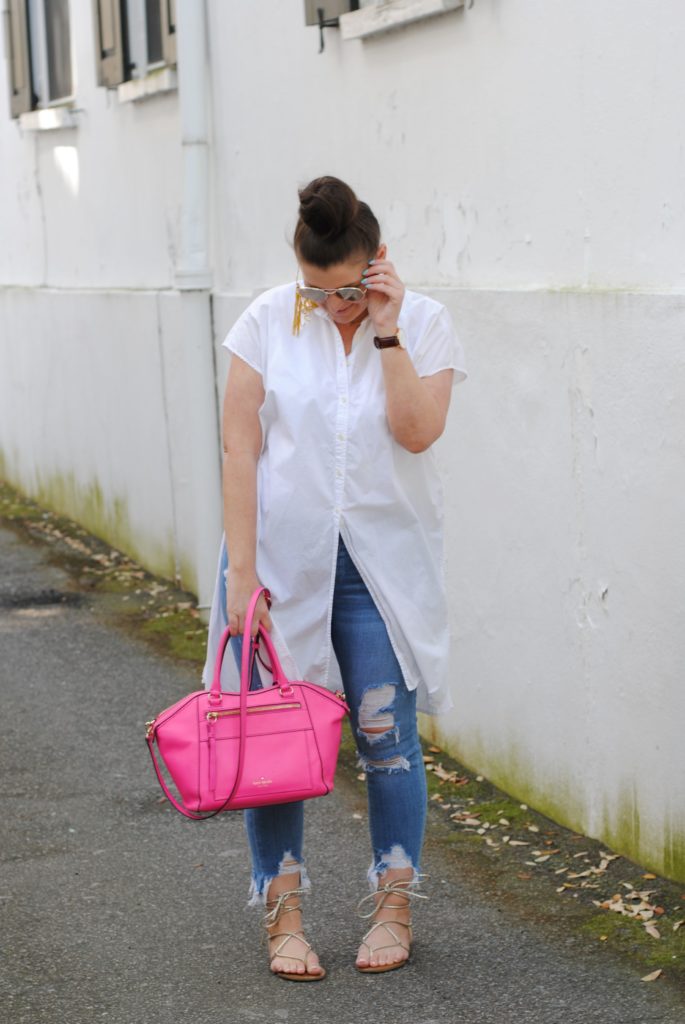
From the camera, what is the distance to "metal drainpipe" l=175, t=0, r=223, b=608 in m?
7.73

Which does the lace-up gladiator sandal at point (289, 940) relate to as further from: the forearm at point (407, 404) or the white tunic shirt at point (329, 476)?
the forearm at point (407, 404)

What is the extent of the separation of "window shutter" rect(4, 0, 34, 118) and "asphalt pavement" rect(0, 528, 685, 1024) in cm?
603

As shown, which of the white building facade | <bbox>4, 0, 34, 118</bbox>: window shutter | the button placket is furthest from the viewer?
<bbox>4, 0, 34, 118</bbox>: window shutter

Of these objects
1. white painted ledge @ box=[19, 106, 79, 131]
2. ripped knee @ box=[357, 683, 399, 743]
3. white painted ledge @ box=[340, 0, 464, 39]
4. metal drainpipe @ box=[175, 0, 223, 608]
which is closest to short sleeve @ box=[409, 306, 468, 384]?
ripped knee @ box=[357, 683, 399, 743]

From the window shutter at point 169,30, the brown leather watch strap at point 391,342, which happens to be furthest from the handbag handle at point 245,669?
the window shutter at point 169,30

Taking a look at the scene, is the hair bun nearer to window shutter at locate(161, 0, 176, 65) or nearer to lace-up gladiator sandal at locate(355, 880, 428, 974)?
lace-up gladiator sandal at locate(355, 880, 428, 974)

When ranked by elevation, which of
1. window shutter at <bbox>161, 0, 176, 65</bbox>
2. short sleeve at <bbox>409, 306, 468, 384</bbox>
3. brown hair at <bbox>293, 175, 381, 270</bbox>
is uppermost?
window shutter at <bbox>161, 0, 176, 65</bbox>

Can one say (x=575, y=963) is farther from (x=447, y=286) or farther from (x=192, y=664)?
(x=192, y=664)

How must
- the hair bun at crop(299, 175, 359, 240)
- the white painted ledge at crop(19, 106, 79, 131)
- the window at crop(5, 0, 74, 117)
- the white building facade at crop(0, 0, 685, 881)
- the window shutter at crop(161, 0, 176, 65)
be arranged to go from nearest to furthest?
the hair bun at crop(299, 175, 359, 240) → the white building facade at crop(0, 0, 685, 881) → the window shutter at crop(161, 0, 176, 65) → the white painted ledge at crop(19, 106, 79, 131) → the window at crop(5, 0, 74, 117)

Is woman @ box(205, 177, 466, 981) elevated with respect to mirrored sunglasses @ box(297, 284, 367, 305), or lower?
lower

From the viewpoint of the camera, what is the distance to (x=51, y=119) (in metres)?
10.4

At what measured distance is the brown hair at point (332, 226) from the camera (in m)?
3.62

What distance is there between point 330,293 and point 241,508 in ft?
1.60

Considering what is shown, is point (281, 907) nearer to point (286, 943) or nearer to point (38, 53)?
point (286, 943)
